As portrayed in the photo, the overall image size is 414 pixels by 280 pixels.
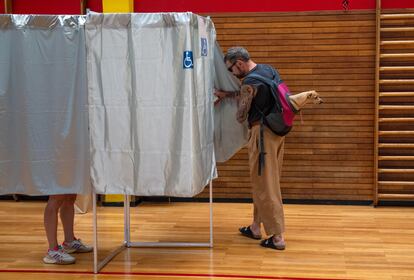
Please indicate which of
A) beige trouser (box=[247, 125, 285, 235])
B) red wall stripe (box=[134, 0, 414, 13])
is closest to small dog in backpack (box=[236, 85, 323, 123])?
beige trouser (box=[247, 125, 285, 235])

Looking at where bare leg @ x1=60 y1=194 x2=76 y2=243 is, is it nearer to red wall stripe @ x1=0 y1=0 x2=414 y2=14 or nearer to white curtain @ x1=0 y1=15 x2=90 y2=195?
white curtain @ x1=0 y1=15 x2=90 y2=195

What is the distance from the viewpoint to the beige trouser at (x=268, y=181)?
14.8 feet

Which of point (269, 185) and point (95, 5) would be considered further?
point (95, 5)

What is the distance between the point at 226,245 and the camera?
15.4 feet

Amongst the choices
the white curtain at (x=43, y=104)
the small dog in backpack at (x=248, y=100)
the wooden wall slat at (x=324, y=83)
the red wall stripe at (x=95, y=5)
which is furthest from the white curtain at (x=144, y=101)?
the red wall stripe at (x=95, y=5)

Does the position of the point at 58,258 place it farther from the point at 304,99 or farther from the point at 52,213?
the point at 304,99

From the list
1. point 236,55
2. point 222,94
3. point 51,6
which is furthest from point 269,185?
point 51,6

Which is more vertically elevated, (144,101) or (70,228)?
(144,101)

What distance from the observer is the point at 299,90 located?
627 centimetres

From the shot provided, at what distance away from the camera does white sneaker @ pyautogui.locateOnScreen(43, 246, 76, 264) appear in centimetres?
422

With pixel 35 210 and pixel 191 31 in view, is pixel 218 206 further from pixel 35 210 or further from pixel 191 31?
pixel 191 31

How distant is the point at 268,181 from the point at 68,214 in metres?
1.52

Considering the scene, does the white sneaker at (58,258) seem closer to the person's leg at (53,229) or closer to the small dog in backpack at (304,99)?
the person's leg at (53,229)

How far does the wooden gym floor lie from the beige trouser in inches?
8.9
